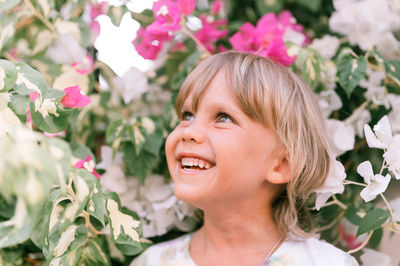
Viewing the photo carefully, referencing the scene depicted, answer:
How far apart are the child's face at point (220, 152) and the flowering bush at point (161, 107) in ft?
0.49

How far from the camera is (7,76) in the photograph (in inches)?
27.0

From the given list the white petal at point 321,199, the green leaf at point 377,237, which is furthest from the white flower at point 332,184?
the green leaf at point 377,237

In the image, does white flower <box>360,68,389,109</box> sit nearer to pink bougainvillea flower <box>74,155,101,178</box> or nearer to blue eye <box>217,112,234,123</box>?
blue eye <box>217,112,234,123</box>

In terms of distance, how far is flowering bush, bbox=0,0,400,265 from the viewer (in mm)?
937

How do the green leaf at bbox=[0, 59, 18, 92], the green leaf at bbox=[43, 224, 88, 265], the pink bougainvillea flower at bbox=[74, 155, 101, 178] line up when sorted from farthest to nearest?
the pink bougainvillea flower at bbox=[74, 155, 101, 178]
the green leaf at bbox=[43, 224, 88, 265]
the green leaf at bbox=[0, 59, 18, 92]

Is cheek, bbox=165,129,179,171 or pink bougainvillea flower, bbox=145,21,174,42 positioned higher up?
pink bougainvillea flower, bbox=145,21,174,42

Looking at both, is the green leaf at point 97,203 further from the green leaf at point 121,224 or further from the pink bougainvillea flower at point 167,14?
the pink bougainvillea flower at point 167,14

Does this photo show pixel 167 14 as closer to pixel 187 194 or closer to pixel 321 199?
pixel 187 194

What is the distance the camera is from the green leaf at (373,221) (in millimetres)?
953

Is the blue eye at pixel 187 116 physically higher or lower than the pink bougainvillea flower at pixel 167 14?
lower

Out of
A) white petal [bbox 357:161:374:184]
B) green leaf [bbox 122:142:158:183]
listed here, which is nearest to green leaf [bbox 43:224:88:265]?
green leaf [bbox 122:142:158:183]

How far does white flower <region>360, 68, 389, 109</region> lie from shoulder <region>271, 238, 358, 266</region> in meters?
0.42

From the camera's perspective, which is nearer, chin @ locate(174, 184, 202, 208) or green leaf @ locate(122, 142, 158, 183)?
chin @ locate(174, 184, 202, 208)

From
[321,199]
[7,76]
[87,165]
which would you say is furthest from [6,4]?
[321,199]
